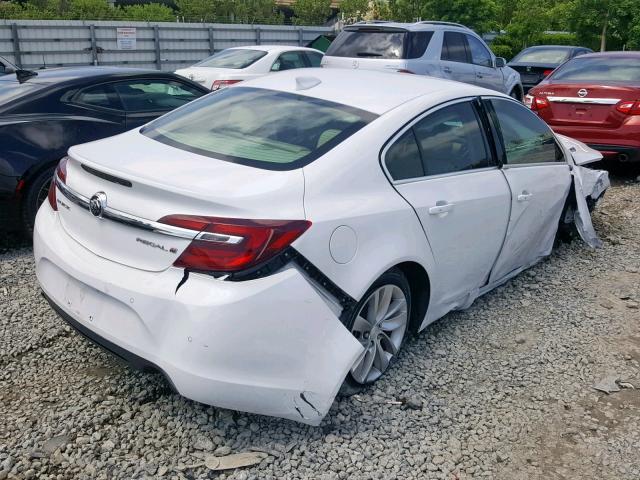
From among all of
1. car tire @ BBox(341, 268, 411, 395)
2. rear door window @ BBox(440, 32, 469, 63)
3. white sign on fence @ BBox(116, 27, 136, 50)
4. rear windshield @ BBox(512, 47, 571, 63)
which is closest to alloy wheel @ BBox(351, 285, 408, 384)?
car tire @ BBox(341, 268, 411, 395)

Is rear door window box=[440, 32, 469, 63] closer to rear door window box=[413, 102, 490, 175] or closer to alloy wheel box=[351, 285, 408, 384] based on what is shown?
rear door window box=[413, 102, 490, 175]

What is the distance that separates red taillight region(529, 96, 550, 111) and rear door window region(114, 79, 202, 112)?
4.25 meters

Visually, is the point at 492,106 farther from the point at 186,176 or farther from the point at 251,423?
the point at 251,423

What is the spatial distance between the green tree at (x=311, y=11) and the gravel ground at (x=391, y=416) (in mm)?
34352

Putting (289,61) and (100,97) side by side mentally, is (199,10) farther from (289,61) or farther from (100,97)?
(100,97)

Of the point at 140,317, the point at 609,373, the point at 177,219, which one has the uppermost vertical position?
the point at 177,219

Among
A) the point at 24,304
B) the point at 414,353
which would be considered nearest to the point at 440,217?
the point at 414,353

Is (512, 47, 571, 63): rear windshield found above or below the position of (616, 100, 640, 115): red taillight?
below

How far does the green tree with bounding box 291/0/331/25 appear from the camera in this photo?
35.9 m

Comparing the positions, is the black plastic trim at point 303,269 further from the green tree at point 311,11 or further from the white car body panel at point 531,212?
the green tree at point 311,11

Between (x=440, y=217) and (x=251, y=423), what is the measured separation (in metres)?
1.42

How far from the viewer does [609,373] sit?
3619 mm

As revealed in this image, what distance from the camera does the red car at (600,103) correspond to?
290 inches

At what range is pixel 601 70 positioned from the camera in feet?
26.9
